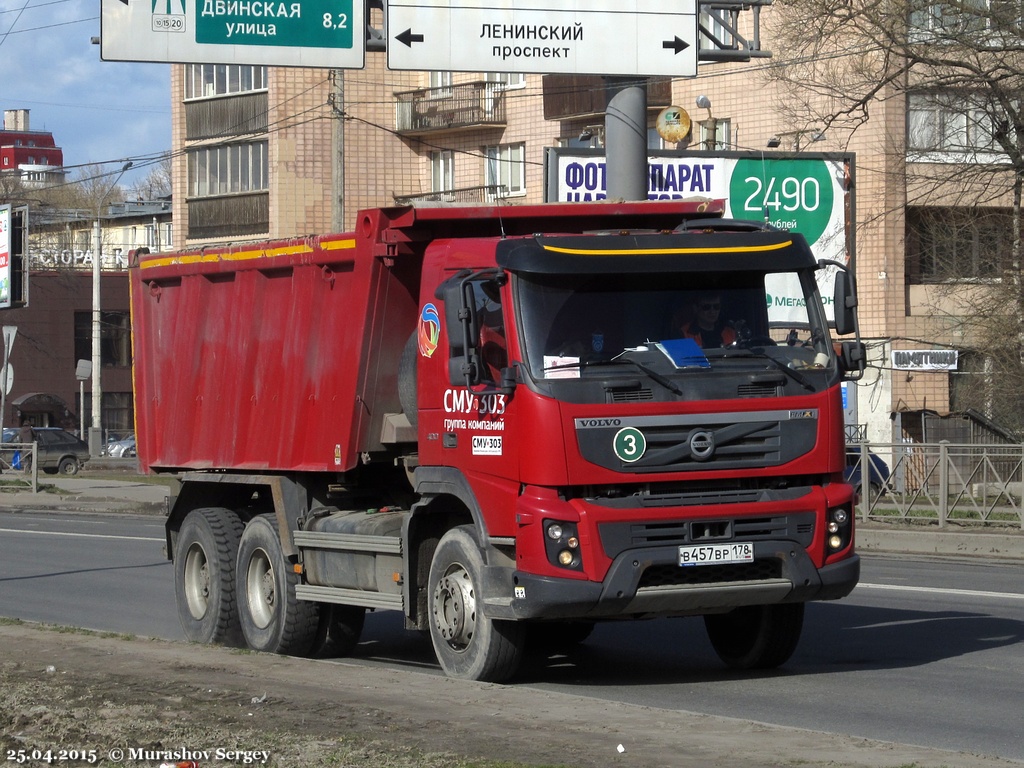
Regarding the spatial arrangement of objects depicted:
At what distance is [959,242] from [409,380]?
24198 millimetres

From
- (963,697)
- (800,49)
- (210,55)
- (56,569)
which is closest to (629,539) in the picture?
(963,697)

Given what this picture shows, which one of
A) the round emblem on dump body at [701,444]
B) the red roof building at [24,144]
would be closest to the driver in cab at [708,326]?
the round emblem on dump body at [701,444]

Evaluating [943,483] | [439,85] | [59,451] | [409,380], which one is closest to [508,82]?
[439,85]

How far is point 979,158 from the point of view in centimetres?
3312

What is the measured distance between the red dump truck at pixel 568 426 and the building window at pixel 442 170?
37.0 metres

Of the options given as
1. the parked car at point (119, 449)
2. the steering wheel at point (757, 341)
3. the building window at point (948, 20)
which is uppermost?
the building window at point (948, 20)

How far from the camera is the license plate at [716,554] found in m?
8.95

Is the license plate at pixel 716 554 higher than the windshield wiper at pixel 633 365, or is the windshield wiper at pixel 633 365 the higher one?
the windshield wiper at pixel 633 365

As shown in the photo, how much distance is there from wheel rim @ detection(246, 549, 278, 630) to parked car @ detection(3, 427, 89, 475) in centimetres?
4057

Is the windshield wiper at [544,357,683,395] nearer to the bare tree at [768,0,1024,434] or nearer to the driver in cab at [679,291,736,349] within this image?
the driver in cab at [679,291,736,349]

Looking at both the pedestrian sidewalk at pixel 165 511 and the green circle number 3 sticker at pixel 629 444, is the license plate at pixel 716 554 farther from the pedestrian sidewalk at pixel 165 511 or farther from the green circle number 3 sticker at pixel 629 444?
the pedestrian sidewalk at pixel 165 511

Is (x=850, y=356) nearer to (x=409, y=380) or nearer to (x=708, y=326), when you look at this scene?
(x=708, y=326)

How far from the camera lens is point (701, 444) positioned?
8.95 metres

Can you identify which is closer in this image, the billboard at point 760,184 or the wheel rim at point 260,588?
the wheel rim at point 260,588
